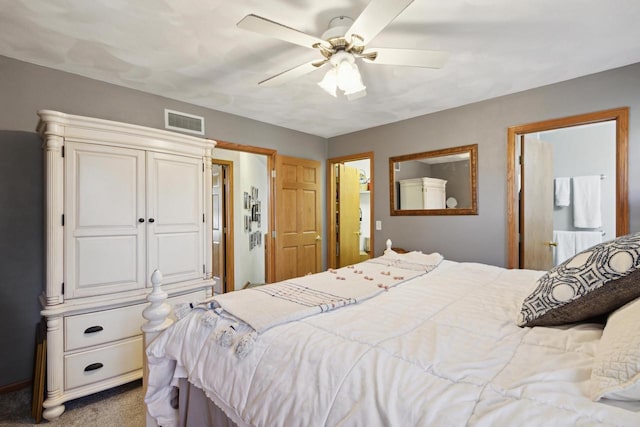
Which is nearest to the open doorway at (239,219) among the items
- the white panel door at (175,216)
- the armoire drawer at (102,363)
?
the white panel door at (175,216)

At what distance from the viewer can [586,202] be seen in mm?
3650

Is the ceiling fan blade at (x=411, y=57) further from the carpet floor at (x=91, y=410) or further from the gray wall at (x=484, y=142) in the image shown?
the carpet floor at (x=91, y=410)

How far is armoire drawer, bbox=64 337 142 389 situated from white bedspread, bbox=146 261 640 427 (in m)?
1.01

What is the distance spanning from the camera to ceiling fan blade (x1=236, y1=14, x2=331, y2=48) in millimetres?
1363

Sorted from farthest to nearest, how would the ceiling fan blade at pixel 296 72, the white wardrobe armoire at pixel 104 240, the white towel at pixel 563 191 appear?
the white towel at pixel 563 191 < the white wardrobe armoire at pixel 104 240 < the ceiling fan blade at pixel 296 72

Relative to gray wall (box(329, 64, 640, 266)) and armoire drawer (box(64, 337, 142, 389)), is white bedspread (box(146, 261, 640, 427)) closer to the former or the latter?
armoire drawer (box(64, 337, 142, 389))

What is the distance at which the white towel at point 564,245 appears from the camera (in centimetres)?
368

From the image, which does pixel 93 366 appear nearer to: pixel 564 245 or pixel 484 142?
pixel 484 142

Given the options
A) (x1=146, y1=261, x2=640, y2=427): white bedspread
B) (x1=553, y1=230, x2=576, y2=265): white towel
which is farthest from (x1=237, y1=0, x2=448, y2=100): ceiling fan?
(x1=553, y1=230, x2=576, y2=265): white towel

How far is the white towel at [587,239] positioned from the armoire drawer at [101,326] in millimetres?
4679

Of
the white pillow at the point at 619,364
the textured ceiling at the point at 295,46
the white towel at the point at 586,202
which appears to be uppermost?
the textured ceiling at the point at 295,46

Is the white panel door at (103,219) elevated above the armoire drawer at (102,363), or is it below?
above

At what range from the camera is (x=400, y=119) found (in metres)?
3.53

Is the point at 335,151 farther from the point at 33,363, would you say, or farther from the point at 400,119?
the point at 33,363
